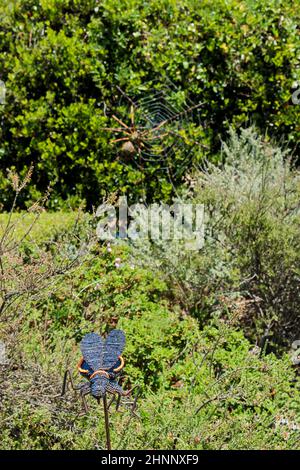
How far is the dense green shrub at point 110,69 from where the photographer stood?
5480 millimetres

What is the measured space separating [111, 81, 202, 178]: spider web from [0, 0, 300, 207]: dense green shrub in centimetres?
4

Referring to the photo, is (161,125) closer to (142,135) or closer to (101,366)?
(142,135)

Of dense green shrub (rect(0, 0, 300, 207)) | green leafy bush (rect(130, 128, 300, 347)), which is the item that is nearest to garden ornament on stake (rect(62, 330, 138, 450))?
green leafy bush (rect(130, 128, 300, 347))

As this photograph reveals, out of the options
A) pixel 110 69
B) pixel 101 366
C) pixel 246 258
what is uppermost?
pixel 110 69

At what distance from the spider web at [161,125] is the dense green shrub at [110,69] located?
0.04 m

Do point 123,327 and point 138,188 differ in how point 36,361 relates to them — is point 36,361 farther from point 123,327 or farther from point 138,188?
point 138,188

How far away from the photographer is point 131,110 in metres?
5.55

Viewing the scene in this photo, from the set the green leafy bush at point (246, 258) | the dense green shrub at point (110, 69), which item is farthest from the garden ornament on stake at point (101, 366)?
the dense green shrub at point (110, 69)

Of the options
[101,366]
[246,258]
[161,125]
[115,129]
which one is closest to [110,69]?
[115,129]

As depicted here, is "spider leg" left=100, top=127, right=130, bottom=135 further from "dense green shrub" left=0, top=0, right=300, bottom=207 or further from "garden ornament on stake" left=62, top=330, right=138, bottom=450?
"garden ornament on stake" left=62, top=330, right=138, bottom=450

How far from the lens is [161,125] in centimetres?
557

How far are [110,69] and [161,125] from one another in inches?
23.1

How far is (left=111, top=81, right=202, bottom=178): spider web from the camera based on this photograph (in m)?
5.56

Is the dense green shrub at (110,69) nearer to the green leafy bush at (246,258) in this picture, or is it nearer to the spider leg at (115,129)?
the spider leg at (115,129)
